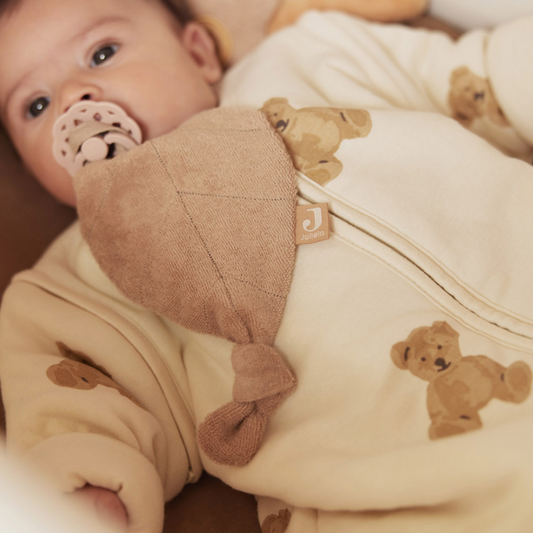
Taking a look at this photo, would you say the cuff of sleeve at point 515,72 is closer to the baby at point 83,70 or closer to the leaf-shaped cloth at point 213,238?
A: the leaf-shaped cloth at point 213,238

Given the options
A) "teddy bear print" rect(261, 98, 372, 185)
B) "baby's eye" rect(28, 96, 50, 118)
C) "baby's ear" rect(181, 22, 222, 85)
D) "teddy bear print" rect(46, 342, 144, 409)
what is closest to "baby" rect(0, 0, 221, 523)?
"baby's eye" rect(28, 96, 50, 118)

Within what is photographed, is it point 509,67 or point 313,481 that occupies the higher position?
point 509,67

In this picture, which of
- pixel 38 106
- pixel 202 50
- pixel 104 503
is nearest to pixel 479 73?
pixel 202 50

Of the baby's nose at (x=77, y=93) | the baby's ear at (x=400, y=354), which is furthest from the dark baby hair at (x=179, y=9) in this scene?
the baby's ear at (x=400, y=354)

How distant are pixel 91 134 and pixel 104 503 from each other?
575mm

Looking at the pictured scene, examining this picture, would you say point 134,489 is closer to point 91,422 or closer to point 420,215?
point 91,422

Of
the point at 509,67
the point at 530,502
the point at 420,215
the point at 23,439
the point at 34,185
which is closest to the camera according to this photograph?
the point at 530,502

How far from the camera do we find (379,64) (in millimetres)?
979

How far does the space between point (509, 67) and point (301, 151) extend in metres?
0.47

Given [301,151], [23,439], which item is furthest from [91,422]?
[301,151]

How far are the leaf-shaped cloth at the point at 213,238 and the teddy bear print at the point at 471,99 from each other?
458mm

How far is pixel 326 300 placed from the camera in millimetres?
708

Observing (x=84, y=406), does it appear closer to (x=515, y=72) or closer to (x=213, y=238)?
(x=213, y=238)

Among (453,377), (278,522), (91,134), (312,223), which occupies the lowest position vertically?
(278,522)
